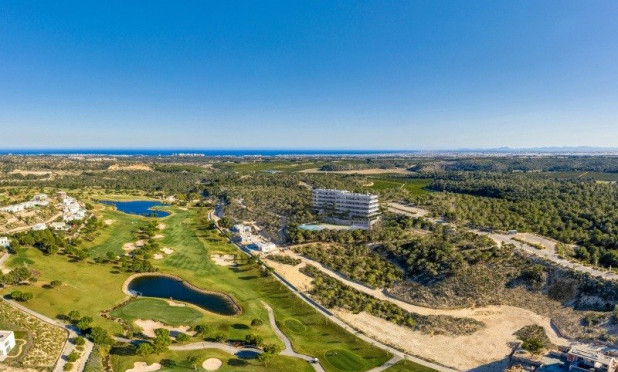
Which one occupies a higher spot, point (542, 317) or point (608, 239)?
point (608, 239)

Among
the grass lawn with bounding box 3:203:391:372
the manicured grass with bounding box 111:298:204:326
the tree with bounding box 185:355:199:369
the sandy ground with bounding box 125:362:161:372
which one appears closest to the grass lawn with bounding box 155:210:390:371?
the grass lawn with bounding box 3:203:391:372

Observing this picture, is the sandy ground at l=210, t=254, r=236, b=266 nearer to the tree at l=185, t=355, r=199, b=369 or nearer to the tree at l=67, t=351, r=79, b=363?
the tree at l=185, t=355, r=199, b=369

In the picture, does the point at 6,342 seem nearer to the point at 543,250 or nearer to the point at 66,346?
the point at 66,346

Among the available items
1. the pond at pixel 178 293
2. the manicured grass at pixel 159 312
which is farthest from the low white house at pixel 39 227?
the manicured grass at pixel 159 312

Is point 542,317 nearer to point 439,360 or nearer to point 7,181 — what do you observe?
point 439,360

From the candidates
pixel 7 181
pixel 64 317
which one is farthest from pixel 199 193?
pixel 64 317

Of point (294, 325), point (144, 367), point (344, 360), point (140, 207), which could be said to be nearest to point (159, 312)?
point (144, 367)
